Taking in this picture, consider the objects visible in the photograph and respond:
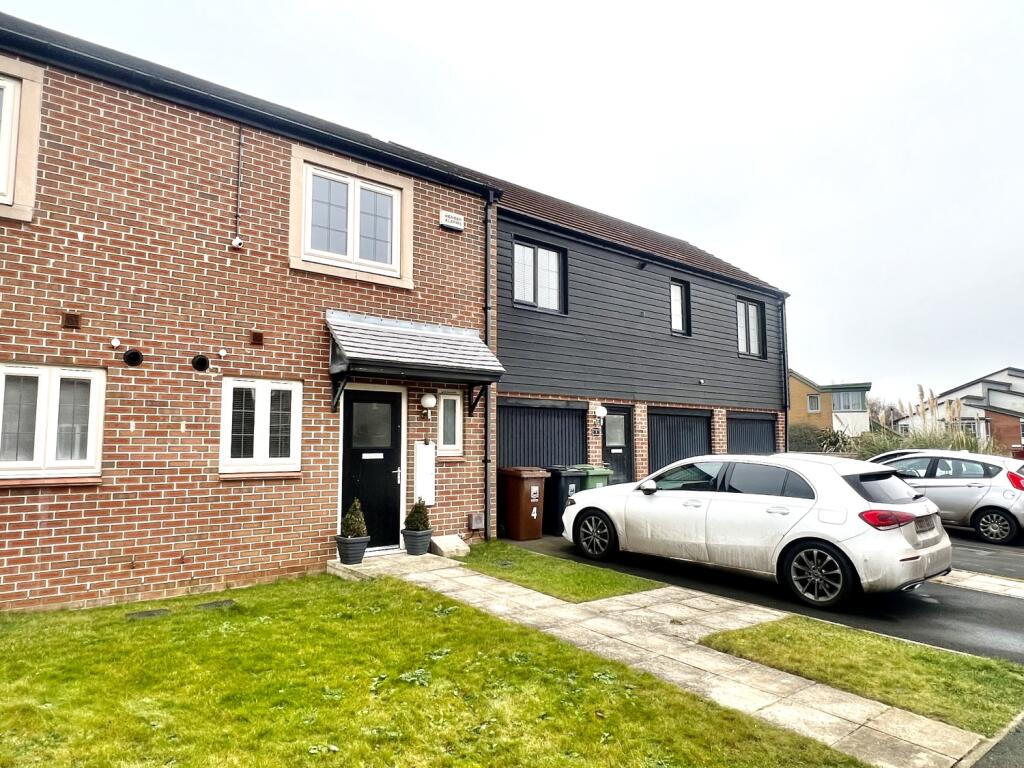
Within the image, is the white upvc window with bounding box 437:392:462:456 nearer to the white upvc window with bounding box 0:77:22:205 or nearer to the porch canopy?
the porch canopy

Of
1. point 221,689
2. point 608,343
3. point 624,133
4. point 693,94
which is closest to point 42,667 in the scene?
point 221,689

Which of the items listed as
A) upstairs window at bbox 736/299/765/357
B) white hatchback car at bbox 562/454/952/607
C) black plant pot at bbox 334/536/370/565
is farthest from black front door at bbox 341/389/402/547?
upstairs window at bbox 736/299/765/357

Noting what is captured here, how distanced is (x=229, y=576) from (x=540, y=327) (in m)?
6.70

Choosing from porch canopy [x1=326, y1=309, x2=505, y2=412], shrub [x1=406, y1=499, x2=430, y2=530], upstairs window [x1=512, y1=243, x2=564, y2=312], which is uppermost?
upstairs window [x1=512, y1=243, x2=564, y2=312]

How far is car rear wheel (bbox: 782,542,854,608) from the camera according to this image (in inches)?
234

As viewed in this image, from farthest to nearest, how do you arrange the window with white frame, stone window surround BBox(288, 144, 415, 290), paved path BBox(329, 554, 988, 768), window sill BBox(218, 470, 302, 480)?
the window with white frame < stone window surround BBox(288, 144, 415, 290) < window sill BBox(218, 470, 302, 480) < paved path BBox(329, 554, 988, 768)

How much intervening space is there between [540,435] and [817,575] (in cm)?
579

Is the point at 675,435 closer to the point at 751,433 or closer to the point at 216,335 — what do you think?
the point at 751,433

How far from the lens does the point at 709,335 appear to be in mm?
14977

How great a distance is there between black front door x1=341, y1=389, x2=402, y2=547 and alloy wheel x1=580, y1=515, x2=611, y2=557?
2.66 m

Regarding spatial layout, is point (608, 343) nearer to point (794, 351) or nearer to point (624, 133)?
point (624, 133)

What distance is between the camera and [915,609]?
6.27m

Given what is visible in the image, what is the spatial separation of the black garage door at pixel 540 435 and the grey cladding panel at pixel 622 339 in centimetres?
44

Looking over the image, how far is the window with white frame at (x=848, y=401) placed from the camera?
3381cm
